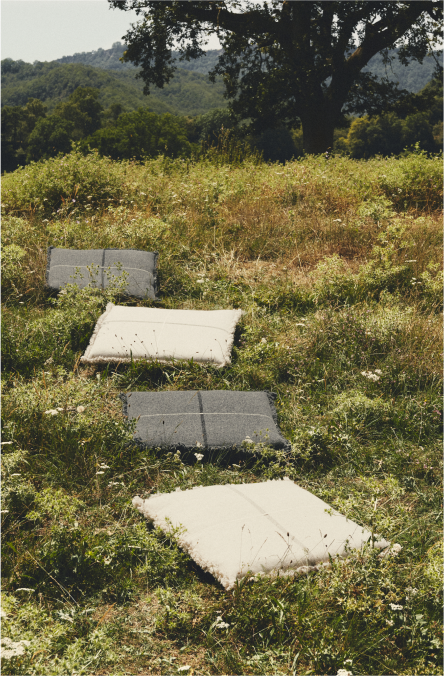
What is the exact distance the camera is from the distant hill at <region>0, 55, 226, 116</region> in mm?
71438

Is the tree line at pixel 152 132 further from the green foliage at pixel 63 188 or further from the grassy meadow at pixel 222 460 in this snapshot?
the grassy meadow at pixel 222 460

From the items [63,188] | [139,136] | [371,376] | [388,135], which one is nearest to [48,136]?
[139,136]

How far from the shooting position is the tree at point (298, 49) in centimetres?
1270

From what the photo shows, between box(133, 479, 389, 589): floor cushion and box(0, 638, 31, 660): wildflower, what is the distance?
0.65m

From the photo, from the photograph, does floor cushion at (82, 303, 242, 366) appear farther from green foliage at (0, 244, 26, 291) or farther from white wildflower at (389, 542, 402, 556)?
Result: white wildflower at (389, 542, 402, 556)

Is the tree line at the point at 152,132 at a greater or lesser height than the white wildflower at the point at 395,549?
greater

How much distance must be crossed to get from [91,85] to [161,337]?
9227cm

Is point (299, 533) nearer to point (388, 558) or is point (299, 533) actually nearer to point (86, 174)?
point (388, 558)

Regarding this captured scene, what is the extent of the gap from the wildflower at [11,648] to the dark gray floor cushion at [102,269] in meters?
2.98

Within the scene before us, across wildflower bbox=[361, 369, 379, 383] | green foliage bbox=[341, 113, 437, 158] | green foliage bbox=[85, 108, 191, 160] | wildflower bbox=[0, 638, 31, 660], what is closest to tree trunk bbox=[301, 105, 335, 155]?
wildflower bbox=[361, 369, 379, 383]

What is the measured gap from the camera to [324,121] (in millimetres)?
13734

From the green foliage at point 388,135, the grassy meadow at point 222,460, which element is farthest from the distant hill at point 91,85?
the grassy meadow at point 222,460

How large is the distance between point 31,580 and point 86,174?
568 centimetres

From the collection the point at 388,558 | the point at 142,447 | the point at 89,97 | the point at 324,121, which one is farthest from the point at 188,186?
the point at 89,97
